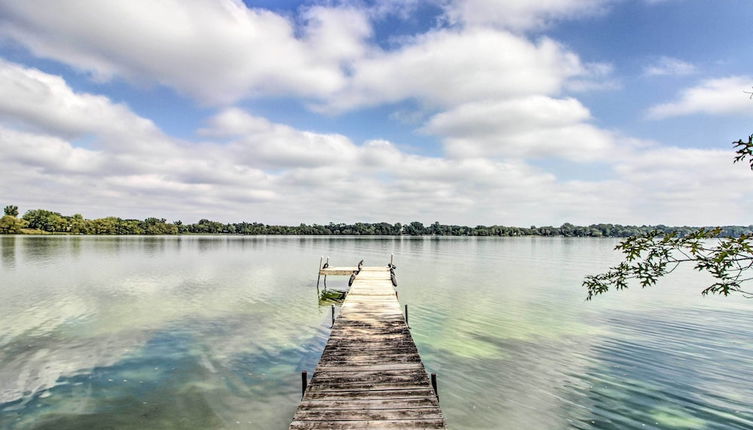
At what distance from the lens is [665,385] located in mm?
13773

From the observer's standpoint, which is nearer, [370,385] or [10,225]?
[370,385]

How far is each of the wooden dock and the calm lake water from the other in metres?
2.12

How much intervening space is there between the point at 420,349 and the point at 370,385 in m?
8.46

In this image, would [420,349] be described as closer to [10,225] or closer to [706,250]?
[706,250]

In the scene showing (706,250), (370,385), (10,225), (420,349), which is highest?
(706,250)

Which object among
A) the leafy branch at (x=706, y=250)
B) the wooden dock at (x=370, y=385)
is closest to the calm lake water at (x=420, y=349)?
the wooden dock at (x=370, y=385)

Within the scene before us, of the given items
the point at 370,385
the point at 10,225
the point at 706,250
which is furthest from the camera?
the point at 10,225

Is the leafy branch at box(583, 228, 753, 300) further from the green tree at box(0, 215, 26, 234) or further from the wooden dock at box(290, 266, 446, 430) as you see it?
the green tree at box(0, 215, 26, 234)

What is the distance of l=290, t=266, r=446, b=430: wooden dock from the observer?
314 inches

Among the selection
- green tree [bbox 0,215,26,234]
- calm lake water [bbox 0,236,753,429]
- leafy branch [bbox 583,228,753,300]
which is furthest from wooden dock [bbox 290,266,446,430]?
green tree [bbox 0,215,26,234]

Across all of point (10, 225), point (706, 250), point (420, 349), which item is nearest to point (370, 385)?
point (706, 250)

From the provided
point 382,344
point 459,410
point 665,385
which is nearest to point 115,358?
point 382,344

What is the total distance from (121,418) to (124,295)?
23.6 metres

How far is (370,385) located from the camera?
973 cm
